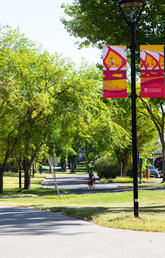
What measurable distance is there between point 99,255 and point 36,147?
1083 inches

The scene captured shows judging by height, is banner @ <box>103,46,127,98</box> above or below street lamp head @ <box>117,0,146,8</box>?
below

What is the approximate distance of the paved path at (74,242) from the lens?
6.98 metres

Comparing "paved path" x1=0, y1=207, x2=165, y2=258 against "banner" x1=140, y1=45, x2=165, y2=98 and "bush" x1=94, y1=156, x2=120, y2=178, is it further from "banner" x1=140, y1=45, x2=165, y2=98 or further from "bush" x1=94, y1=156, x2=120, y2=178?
"bush" x1=94, y1=156, x2=120, y2=178

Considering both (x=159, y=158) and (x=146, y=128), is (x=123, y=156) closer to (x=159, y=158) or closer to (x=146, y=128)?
(x=146, y=128)

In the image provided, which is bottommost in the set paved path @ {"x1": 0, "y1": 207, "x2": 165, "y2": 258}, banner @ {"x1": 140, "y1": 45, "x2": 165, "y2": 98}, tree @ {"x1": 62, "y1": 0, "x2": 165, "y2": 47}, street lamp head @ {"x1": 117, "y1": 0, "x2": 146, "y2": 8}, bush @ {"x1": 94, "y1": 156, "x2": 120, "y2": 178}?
paved path @ {"x1": 0, "y1": 207, "x2": 165, "y2": 258}

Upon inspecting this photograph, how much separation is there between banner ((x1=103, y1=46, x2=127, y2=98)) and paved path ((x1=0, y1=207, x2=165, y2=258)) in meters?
3.99

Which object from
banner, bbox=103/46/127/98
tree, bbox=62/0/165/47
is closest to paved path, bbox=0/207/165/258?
banner, bbox=103/46/127/98

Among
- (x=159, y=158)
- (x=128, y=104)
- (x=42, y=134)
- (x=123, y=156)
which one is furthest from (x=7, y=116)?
(x=159, y=158)

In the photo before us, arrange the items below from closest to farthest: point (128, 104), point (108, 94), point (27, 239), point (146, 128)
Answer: point (27, 239) < point (108, 94) < point (128, 104) < point (146, 128)

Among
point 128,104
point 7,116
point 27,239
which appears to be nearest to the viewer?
point 27,239

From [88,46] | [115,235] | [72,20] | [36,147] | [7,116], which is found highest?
[72,20]

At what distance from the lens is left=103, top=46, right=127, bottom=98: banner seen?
39.5ft

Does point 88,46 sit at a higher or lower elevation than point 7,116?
higher

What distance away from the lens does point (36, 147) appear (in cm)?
3403
